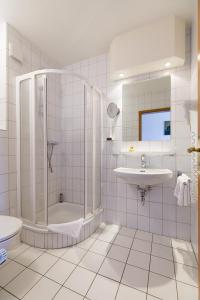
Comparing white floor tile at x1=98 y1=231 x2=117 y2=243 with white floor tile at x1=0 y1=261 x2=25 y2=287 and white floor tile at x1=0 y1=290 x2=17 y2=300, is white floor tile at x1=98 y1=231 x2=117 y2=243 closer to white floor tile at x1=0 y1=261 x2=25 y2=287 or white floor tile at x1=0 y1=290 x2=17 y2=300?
white floor tile at x1=0 y1=261 x2=25 y2=287

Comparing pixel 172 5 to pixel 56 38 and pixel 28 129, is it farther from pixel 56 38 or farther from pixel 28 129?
pixel 28 129

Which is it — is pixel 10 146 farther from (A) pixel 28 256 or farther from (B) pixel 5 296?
(B) pixel 5 296

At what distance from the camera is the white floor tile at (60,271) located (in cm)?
128

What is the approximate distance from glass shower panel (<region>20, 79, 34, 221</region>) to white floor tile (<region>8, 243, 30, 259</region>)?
0.94ft

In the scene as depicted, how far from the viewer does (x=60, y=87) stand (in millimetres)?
2205

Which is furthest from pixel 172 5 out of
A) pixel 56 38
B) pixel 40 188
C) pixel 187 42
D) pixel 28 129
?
pixel 40 188

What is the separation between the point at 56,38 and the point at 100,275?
261 cm

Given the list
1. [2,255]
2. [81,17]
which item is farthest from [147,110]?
[2,255]

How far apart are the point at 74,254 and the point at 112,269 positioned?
0.41m

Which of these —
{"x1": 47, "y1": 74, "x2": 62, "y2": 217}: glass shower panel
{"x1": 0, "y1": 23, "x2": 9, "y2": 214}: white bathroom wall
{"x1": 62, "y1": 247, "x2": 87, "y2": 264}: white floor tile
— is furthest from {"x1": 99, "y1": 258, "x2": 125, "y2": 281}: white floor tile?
{"x1": 0, "y1": 23, "x2": 9, "y2": 214}: white bathroom wall

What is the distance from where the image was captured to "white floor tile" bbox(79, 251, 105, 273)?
140 cm

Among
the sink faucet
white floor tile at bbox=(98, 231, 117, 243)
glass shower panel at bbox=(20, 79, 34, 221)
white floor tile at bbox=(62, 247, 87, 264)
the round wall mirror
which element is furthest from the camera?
the round wall mirror

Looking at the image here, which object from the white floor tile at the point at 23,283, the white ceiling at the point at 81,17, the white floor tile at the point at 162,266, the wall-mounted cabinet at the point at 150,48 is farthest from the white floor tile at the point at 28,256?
the white ceiling at the point at 81,17

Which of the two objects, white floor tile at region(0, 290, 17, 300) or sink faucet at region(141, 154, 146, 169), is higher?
sink faucet at region(141, 154, 146, 169)
